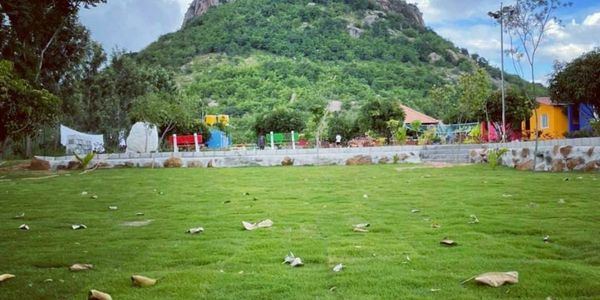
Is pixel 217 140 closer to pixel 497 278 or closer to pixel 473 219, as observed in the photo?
pixel 473 219

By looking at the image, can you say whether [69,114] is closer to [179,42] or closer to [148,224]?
[148,224]

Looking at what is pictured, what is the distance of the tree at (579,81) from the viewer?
83.1 ft

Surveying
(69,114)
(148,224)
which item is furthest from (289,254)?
(69,114)

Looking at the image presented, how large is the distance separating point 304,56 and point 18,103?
51.9 m

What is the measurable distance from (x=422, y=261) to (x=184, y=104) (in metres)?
25.1

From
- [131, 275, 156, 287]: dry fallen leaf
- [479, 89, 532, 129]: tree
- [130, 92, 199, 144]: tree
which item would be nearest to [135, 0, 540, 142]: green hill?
[479, 89, 532, 129]: tree

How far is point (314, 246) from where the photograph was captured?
462 cm

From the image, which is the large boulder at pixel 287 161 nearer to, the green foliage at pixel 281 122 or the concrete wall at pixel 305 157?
the concrete wall at pixel 305 157

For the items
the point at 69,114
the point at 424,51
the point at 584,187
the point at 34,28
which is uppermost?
the point at 424,51

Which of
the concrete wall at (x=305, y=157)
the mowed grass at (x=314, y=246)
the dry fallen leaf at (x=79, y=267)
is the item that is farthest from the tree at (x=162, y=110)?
the dry fallen leaf at (x=79, y=267)

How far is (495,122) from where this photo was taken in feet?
106

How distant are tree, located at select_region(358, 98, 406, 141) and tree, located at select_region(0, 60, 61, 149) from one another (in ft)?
74.1

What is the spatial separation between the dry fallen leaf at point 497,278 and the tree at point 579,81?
25261mm

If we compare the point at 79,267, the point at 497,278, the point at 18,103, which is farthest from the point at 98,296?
the point at 18,103
